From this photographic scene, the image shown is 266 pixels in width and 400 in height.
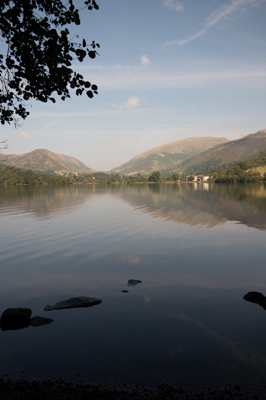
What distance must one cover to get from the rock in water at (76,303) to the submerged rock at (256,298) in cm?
893

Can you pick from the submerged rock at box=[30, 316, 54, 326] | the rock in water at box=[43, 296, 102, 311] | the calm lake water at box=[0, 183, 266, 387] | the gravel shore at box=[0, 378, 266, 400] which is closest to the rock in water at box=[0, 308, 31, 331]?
the submerged rock at box=[30, 316, 54, 326]

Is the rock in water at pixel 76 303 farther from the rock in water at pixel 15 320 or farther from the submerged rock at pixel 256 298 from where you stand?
the submerged rock at pixel 256 298

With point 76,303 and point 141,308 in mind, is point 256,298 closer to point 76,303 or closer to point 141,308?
point 141,308

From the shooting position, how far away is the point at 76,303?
15625 millimetres

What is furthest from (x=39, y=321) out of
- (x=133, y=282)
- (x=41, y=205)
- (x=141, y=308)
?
(x=41, y=205)

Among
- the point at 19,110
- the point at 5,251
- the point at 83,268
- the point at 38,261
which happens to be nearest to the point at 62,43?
the point at 19,110

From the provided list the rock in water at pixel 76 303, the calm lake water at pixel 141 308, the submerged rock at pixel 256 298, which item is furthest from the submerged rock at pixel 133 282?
the submerged rock at pixel 256 298

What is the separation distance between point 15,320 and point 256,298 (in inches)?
528

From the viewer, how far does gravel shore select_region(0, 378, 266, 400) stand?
27.8ft

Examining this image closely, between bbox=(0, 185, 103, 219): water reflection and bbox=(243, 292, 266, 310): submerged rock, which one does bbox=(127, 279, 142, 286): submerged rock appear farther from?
bbox=(0, 185, 103, 219): water reflection

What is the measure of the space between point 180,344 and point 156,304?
4080 millimetres

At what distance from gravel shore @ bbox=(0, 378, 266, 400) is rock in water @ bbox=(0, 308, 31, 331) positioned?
4.24 m

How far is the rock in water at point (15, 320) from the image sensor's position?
13273 mm

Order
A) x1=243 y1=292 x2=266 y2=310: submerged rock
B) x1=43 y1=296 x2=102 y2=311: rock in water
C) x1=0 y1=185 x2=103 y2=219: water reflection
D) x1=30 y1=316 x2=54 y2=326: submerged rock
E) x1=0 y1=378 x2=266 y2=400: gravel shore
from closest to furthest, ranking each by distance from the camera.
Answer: x1=0 y1=378 x2=266 y2=400: gravel shore < x1=30 y1=316 x2=54 y2=326: submerged rock < x1=43 y1=296 x2=102 y2=311: rock in water < x1=243 y1=292 x2=266 y2=310: submerged rock < x1=0 y1=185 x2=103 y2=219: water reflection
